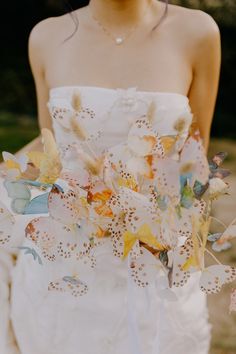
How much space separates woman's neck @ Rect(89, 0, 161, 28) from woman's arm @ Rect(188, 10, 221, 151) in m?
0.17

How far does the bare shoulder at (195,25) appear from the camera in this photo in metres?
2.12

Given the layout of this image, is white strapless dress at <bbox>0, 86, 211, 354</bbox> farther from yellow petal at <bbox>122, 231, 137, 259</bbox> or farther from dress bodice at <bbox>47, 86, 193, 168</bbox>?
yellow petal at <bbox>122, 231, 137, 259</bbox>

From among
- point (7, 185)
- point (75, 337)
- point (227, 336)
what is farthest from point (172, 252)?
point (227, 336)

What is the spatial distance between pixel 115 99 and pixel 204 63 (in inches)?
12.1

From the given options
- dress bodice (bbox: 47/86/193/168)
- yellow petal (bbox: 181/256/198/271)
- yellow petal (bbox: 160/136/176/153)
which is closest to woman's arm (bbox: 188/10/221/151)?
dress bodice (bbox: 47/86/193/168)

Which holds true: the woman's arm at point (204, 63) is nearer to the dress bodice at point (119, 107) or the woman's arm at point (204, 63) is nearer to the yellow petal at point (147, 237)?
the dress bodice at point (119, 107)

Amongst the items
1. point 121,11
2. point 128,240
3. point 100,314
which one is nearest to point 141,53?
point 121,11

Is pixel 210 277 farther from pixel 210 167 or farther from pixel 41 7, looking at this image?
pixel 41 7

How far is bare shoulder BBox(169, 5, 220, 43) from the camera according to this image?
83.4 inches

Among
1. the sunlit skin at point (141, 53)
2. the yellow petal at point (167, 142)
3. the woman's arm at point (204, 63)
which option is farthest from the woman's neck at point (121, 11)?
the yellow petal at point (167, 142)

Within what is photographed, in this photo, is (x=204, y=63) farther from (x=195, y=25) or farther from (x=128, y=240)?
(x=128, y=240)

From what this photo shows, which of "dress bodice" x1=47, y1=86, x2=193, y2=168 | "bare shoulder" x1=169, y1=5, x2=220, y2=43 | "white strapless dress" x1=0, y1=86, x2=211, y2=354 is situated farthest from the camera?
"bare shoulder" x1=169, y1=5, x2=220, y2=43

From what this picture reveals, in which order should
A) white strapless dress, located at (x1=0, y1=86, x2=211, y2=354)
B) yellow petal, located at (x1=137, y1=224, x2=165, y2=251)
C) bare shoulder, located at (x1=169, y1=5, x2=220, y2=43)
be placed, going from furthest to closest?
1. bare shoulder, located at (x1=169, y1=5, x2=220, y2=43)
2. white strapless dress, located at (x1=0, y1=86, x2=211, y2=354)
3. yellow petal, located at (x1=137, y1=224, x2=165, y2=251)

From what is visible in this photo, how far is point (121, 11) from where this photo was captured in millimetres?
2176
